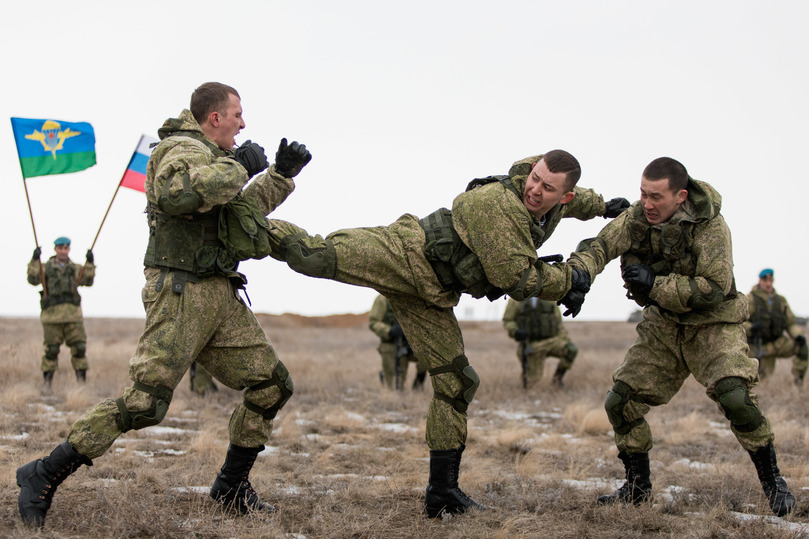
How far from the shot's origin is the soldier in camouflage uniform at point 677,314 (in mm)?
4281

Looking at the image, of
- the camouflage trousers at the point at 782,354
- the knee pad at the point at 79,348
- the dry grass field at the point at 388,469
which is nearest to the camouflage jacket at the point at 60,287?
the knee pad at the point at 79,348

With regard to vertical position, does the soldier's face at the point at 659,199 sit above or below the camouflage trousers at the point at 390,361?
above

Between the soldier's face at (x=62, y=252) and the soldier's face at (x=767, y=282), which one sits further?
the soldier's face at (x=767, y=282)

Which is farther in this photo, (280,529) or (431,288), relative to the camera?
(431,288)

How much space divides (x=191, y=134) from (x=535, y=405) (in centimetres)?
747

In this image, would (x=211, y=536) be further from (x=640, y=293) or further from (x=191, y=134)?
(x=640, y=293)

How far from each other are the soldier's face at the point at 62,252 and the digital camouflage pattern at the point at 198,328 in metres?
8.18

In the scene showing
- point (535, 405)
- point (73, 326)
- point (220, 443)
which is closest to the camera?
point (220, 443)

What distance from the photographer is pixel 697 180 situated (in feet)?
14.8

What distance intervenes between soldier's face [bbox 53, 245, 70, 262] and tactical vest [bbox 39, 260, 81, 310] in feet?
0.43

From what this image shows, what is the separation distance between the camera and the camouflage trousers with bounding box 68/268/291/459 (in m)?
3.63

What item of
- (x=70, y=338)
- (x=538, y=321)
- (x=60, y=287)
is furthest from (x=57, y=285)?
(x=538, y=321)

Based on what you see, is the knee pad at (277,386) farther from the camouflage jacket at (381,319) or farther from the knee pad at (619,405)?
the camouflage jacket at (381,319)

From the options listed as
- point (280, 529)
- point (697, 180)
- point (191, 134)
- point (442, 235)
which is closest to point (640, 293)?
point (697, 180)
